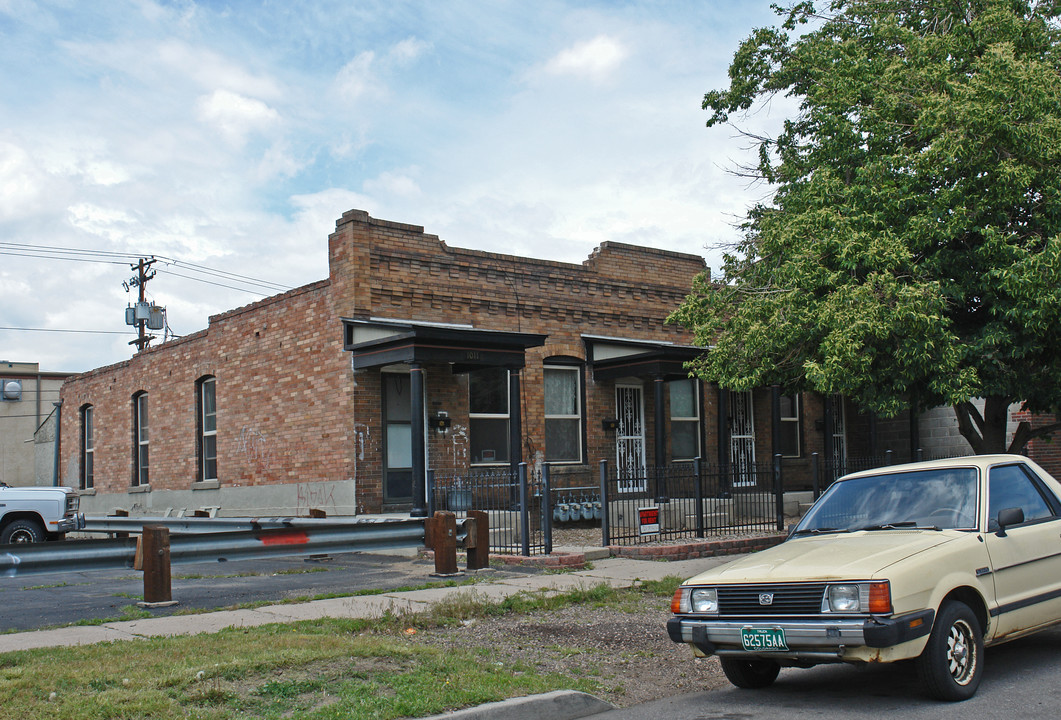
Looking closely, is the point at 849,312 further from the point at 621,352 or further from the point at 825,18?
the point at 621,352

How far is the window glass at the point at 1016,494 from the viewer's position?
23.1 ft

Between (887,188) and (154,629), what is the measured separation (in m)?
9.93

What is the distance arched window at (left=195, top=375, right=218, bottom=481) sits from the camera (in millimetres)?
21922

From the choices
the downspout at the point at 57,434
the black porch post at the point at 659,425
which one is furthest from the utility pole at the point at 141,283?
the black porch post at the point at 659,425

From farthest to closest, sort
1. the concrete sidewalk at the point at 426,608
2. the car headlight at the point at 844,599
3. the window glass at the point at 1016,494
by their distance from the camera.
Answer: the window glass at the point at 1016,494
the concrete sidewalk at the point at 426,608
the car headlight at the point at 844,599

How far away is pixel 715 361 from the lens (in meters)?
15.1

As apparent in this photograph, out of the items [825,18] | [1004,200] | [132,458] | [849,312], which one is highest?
[825,18]

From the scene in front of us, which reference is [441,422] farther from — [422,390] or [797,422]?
[797,422]

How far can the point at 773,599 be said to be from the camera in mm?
6168

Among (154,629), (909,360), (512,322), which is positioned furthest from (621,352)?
(154,629)

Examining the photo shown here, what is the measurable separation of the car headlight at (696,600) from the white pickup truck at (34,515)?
14.5 metres

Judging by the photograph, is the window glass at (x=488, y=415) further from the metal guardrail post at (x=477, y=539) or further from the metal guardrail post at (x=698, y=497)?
the metal guardrail post at (x=477, y=539)

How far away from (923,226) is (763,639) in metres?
7.92

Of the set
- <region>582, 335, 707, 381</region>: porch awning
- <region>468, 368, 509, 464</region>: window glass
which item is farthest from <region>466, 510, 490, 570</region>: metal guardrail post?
<region>582, 335, 707, 381</region>: porch awning
